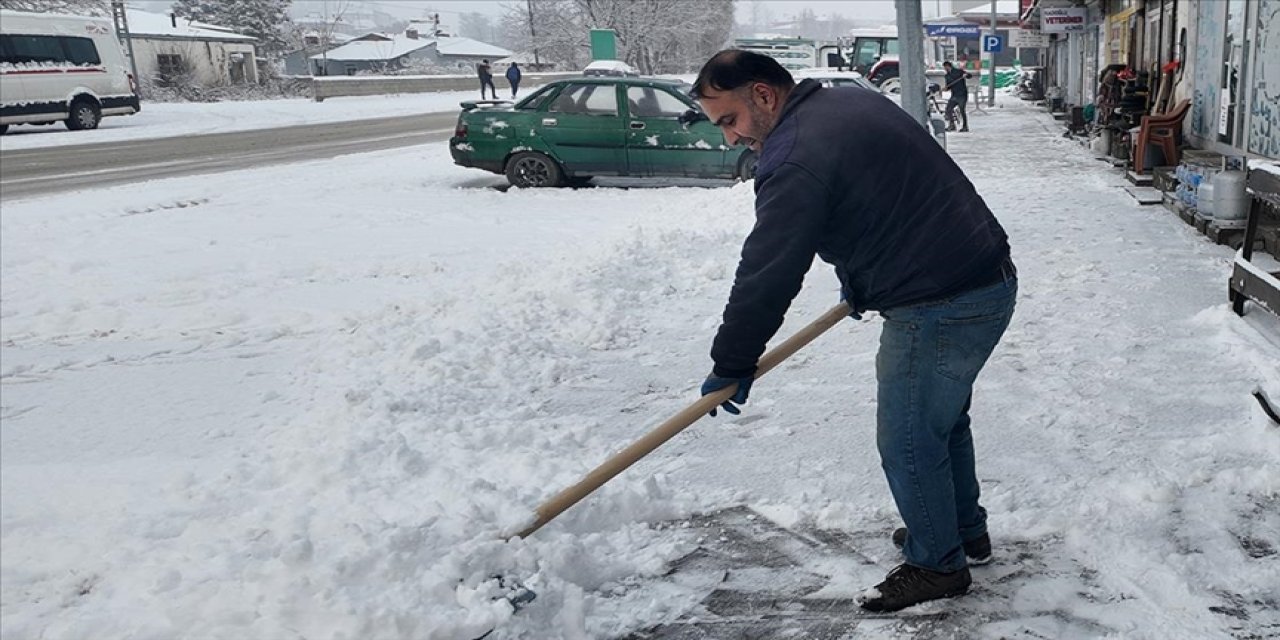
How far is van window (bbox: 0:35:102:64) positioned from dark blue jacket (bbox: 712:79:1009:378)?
24940 mm

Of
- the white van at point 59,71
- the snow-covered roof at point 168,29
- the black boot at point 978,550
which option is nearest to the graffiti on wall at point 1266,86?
the black boot at point 978,550

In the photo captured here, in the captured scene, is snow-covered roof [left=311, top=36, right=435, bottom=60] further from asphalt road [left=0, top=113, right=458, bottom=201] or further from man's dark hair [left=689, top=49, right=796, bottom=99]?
man's dark hair [left=689, top=49, right=796, bottom=99]

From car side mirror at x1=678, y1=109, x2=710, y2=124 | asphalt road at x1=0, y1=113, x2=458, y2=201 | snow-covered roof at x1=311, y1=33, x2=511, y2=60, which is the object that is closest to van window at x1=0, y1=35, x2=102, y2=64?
asphalt road at x1=0, y1=113, x2=458, y2=201

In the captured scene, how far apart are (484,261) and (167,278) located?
2554 millimetres

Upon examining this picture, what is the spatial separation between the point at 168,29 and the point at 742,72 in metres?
56.2

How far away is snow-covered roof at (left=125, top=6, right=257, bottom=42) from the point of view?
4941 cm

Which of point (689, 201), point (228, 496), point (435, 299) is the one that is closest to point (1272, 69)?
point (689, 201)

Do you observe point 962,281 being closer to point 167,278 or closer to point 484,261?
point 484,261

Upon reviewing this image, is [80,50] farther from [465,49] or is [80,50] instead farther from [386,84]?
[465,49]

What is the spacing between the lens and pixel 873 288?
8.45ft

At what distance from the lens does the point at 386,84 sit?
41.9 metres

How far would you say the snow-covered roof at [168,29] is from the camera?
162ft

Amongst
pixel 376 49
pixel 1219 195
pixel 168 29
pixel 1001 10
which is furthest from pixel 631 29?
pixel 1219 195

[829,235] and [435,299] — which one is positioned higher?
[829,235]
